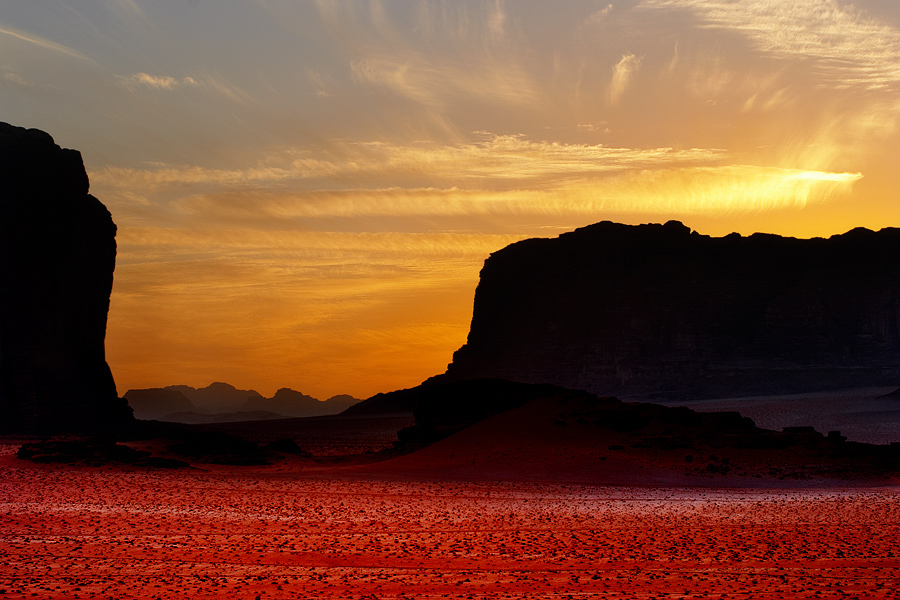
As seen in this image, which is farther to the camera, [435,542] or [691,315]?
[691,315]

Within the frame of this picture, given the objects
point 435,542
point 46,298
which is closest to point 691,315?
point 46,298

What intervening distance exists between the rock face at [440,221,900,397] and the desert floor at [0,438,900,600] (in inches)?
3409

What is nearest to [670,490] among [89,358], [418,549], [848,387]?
[418,549]

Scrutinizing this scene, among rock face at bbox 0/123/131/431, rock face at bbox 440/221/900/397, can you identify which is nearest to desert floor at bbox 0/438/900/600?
rock face at bbox 0/123/131/431

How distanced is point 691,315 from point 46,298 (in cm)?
8696

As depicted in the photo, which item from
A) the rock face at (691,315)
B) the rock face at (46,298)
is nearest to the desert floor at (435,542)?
the rock face at (46,298)

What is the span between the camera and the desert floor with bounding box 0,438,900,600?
1084 centimetres

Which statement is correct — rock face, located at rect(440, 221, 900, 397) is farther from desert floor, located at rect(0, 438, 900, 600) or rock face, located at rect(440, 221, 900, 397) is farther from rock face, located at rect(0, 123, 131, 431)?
desert floor, located at rect(0, 438, 900, 600)

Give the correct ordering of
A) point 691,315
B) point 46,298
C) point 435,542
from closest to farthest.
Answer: point 435,542
point 46,298
point 691,315

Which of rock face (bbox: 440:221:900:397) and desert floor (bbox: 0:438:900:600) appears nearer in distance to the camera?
desert floor (bbox: 0:438:900:600)

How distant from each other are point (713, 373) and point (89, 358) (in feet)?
254

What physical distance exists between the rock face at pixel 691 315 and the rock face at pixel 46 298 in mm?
73535

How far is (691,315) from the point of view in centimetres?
11412

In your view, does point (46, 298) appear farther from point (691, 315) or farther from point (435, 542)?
point (691, 315)
